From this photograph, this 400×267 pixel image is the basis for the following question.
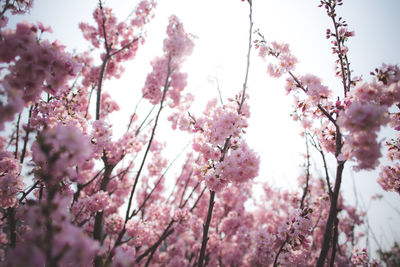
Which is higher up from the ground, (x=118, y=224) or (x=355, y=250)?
(x=355, y=250)

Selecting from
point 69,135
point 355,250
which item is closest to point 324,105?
point 69,135

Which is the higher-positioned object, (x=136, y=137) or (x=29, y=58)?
(x=136, y=137)

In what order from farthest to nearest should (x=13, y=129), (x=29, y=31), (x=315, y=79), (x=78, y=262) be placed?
(x=13, y=129) < (x=315, y=79) < (x=29, y=31) < (x=78, y=262)

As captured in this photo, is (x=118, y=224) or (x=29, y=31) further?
(x=118, y=224)

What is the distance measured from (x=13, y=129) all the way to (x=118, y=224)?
14.9 ft

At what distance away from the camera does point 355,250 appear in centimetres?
487

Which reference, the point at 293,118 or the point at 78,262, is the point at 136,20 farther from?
the point at 78,262

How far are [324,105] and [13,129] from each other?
8.43 meters

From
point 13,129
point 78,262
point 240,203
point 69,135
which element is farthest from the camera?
point 240,203

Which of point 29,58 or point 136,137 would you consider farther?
point 136,137

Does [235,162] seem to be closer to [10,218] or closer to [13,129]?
[10,218]

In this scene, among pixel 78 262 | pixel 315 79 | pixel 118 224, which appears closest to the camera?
pixel 78 262

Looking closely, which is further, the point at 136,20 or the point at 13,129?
the point at 13,129

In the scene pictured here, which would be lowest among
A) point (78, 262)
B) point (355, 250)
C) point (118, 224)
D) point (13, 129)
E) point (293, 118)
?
point (78, 262)
